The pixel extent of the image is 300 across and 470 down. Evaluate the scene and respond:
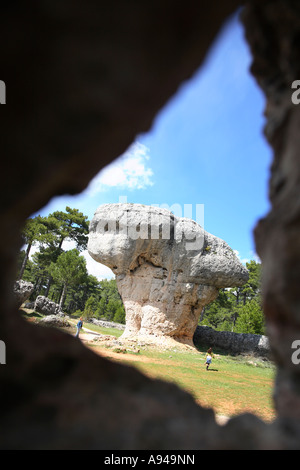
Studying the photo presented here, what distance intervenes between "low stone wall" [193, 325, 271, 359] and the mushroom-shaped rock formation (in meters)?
3.35

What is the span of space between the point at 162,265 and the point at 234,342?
8.48 m

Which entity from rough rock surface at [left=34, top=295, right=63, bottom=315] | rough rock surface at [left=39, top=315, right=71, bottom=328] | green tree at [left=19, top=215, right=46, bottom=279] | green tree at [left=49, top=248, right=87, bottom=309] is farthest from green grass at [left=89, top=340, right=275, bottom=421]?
green tree at [left=19, top=215, right=46, bottom=279]

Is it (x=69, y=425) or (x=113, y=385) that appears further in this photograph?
(x=113, y=385)

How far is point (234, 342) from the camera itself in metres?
19.9

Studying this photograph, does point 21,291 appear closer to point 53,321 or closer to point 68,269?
point 53,321

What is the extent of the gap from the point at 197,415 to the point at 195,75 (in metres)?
2.56

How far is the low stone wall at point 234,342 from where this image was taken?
725 inches

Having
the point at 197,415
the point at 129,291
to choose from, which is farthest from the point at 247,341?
the point at 197,415

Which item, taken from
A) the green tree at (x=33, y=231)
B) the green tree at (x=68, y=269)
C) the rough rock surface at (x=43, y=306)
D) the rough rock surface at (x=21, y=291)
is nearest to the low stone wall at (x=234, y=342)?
the rough rock surface at (x=43, y=306)

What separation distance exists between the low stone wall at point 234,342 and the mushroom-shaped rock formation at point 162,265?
11.0 ft

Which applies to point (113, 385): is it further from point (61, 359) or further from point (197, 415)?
point (197, 415)

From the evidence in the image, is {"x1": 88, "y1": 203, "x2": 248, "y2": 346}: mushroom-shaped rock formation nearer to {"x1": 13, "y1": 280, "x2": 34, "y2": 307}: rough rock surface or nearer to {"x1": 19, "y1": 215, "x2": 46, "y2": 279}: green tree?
Result: {"x1": 13, "y1": 280, "x2": 34, "y2": 307}: rough rock surface

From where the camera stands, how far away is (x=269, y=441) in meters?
1.38

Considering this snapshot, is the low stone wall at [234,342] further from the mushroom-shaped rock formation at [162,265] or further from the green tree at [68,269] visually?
the green tree at [68,269]
